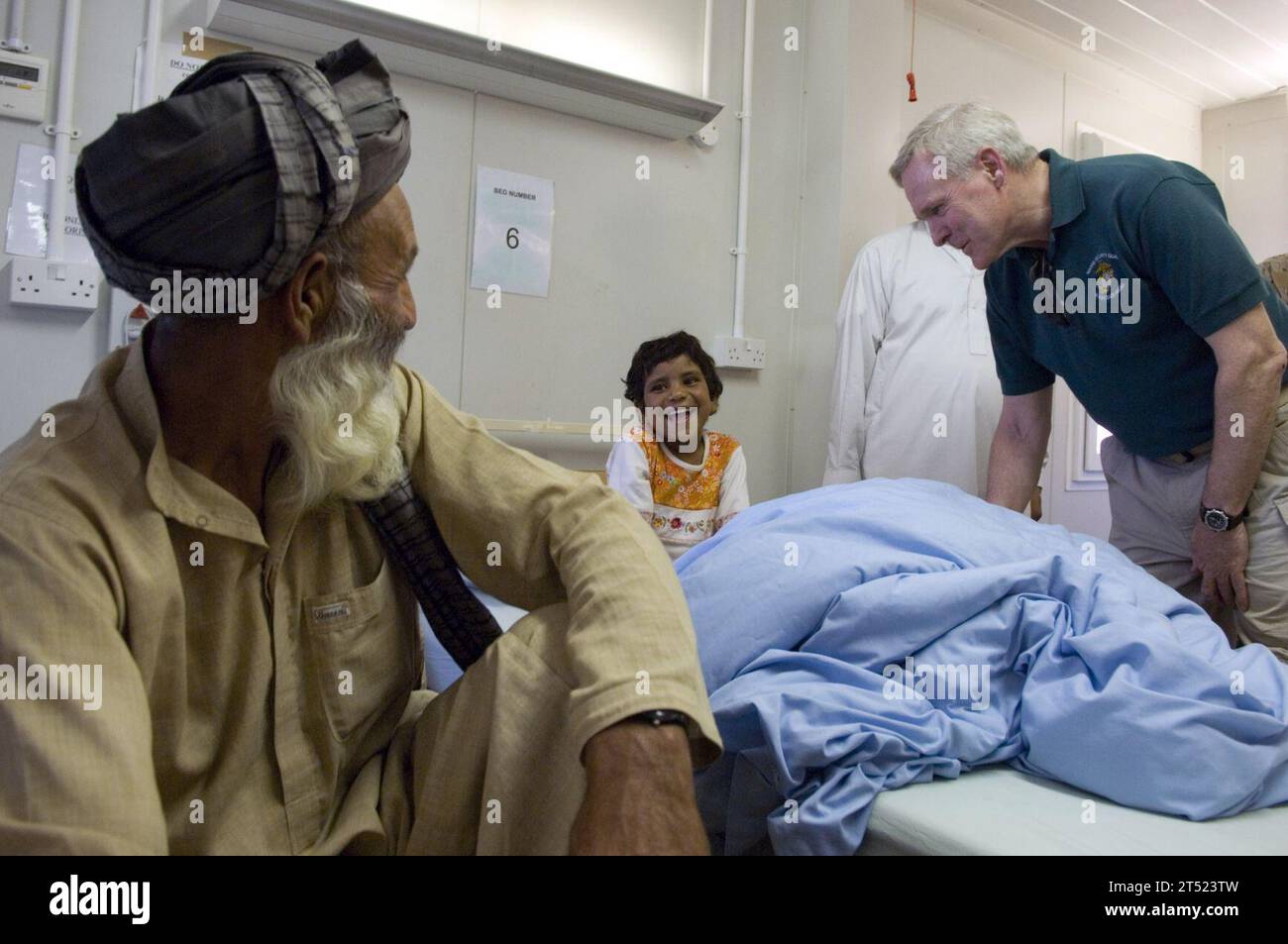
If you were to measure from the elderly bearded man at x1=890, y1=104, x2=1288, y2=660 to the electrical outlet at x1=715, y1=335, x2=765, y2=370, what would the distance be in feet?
3.35

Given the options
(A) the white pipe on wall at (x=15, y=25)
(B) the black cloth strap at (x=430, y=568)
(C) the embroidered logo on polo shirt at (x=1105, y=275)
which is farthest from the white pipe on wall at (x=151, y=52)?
(C) the embroidered logo on polo shirt at (x=1105, y=275)

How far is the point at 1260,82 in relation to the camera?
3.96m

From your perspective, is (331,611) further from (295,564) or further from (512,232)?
(512,232)

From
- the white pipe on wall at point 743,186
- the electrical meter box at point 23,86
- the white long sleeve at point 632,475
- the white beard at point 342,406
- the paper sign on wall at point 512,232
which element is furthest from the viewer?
the white pipe on wall at point 743,186

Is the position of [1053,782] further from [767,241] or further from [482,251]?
[767,241]

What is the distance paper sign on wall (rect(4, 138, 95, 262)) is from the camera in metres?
1.85

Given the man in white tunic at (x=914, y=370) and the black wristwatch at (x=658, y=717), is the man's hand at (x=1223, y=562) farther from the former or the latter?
the black wristwatch at (x=658, y=717)

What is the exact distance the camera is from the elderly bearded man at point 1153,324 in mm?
1496

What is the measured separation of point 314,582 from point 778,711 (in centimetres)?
52

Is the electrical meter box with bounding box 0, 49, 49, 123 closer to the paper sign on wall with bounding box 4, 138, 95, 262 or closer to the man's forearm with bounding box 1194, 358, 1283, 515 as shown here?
the paper sign on wall with bounding box 4, 138, 95, 262

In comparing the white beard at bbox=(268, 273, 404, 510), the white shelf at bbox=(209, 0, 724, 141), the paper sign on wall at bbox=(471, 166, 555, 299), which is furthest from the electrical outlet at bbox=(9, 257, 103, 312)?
the white beard at bbox=(268, 273, 404, 510)

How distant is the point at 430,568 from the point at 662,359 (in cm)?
161

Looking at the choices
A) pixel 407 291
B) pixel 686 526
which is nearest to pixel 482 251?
pixel 686 526

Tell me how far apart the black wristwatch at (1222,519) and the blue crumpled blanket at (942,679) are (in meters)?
0.46
